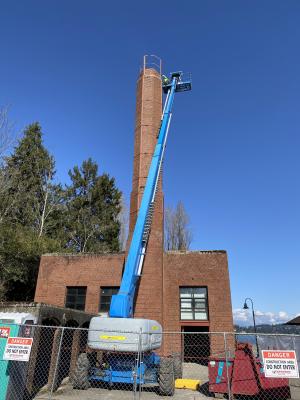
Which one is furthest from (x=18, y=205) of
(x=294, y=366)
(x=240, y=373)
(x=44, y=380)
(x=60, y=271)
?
(x=294, y=366)

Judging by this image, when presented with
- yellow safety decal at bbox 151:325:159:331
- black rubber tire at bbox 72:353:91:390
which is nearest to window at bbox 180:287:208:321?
yellow safety decal at bbox 151:325:159:331

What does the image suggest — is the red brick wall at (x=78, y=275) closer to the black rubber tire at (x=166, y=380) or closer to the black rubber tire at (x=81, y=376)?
the black rubber tire at (x=81, y=376)

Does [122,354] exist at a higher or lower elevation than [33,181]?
lower

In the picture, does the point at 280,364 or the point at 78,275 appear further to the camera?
the point at 78,275

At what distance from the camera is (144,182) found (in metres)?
21.7

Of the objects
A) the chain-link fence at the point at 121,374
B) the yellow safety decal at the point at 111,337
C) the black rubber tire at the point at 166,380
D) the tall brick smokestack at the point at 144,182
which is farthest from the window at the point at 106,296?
the yellow safety decal at the point at 111,337

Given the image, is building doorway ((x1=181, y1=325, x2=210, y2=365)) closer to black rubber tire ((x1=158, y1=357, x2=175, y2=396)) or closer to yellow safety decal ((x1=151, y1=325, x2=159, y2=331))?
yellow safety decal ((x1=151, y1=325, x2=159, y2=331))

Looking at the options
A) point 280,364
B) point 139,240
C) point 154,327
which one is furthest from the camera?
point 139,240

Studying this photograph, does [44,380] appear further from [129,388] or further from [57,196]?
[57,196]

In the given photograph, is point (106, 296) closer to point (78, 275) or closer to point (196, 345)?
point (78, 275)

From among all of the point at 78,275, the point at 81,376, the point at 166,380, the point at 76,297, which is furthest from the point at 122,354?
the point at 78,275

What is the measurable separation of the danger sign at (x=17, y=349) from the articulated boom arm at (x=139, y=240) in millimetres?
4067

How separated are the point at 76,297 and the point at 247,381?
14.0 meters

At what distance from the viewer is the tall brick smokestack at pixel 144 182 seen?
62.7 feet
